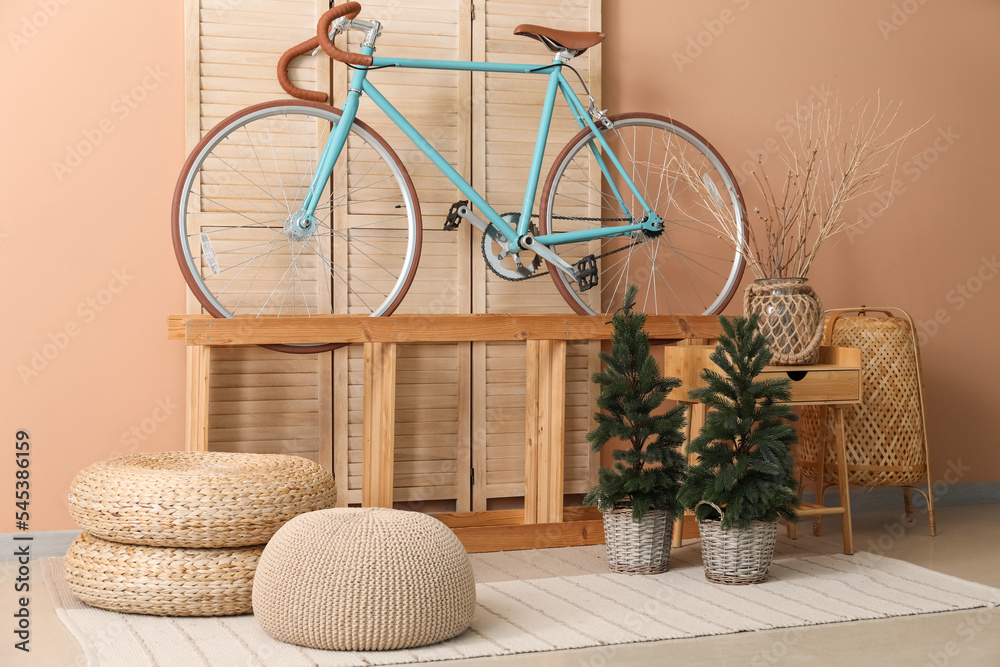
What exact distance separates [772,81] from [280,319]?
200 cm

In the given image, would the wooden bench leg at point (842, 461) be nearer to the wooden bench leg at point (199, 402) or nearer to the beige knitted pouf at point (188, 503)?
the beige knitted pouf at point (188, 503)

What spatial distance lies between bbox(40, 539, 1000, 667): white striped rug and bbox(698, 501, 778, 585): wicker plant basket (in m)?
0.03

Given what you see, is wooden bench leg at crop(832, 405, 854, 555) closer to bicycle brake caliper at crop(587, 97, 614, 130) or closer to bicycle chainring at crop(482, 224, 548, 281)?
bicycle chainring at crop(482, 224, 548, 281)

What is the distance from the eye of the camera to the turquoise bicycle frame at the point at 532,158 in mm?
2768

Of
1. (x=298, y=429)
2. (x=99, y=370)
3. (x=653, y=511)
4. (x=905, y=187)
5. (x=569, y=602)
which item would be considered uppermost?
(x=905, y=187)

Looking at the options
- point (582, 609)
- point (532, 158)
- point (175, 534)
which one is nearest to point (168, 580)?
point (175, 534)

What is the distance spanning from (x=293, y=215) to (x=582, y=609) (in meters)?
1.38

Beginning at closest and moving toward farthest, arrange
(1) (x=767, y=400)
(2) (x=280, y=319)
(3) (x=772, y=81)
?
(1) (x=767, y=400)
(2) (x=280, y=319)
(3) (x=772, y=81)

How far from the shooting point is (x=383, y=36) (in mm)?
2969

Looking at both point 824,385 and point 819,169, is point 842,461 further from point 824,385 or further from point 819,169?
point 819,169

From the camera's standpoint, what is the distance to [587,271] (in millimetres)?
3035

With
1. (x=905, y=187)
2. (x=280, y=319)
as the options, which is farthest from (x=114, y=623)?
(x=905, y=187)

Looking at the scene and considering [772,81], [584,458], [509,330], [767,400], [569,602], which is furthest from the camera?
[772,81]

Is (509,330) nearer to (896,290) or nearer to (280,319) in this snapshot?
(280,319)
